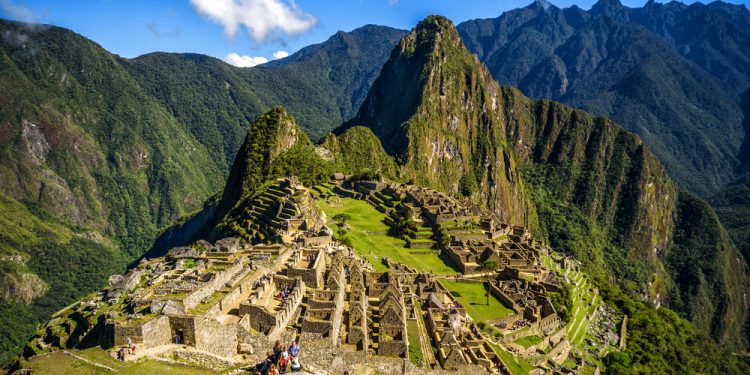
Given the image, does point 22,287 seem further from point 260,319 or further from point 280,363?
point 280,363

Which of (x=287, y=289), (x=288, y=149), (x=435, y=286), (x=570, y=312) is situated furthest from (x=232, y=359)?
(x=288, y=149)

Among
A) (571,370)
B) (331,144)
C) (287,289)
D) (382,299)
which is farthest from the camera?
(331,144)

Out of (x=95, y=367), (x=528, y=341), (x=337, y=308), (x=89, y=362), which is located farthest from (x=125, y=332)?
(x=528, y=341)

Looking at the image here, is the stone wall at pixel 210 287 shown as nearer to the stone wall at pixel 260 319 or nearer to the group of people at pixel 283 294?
the stone wall at pixel 260 319

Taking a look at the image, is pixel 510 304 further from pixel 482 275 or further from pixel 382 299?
pixel 382 299

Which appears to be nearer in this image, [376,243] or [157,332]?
[157,332]

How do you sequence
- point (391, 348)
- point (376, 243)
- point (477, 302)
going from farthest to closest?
point (376, 243) → point (477, 302) → point (391, 348)

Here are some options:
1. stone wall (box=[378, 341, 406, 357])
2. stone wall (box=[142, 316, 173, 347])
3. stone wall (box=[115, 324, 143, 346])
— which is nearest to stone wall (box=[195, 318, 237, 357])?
stone wall (box=[142, 316, 173, 347])
